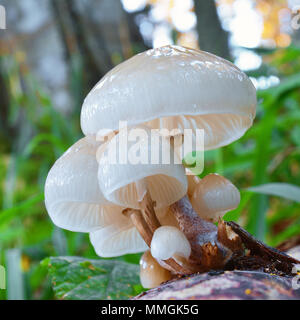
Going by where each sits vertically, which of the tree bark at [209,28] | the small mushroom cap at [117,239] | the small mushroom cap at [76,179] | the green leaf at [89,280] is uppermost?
the tree bark at [209,28]

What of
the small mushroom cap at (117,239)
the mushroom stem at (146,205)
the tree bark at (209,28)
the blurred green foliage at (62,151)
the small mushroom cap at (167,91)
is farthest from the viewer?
the tree bark at (209,28)

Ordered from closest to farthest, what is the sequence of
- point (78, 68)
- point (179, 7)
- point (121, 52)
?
1. point (78, 68)
2. point (121, 52)
3. point (179, 7)

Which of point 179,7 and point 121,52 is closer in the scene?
point 121,52

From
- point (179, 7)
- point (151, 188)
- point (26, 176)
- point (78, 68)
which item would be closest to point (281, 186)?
point (151, 188)

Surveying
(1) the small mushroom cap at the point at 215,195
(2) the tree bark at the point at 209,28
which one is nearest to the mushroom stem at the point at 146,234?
(1) the small mushroom cap at the point at 215,195

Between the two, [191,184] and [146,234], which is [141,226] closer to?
[146,234]

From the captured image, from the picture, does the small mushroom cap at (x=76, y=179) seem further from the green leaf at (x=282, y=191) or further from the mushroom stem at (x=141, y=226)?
the green leaf at (x=282, y=191)

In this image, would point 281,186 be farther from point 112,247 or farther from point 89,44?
point 89,44

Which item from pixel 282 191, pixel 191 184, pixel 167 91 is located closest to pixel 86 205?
pixel 191 184
